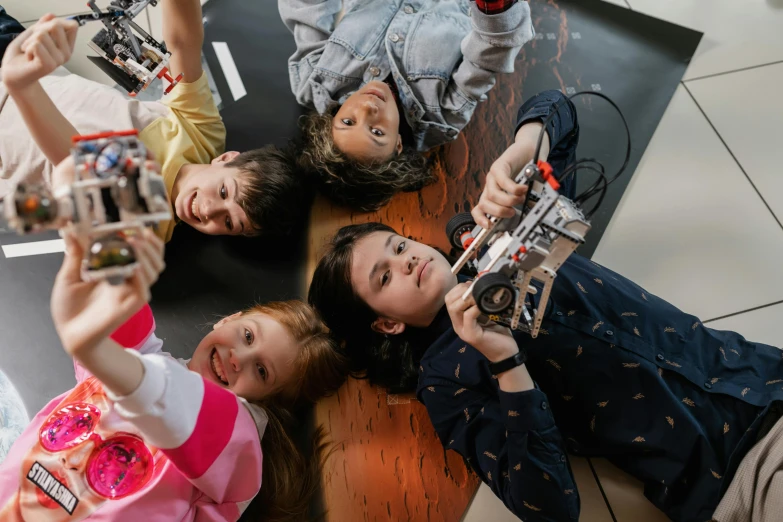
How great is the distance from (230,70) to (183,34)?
1.33ft

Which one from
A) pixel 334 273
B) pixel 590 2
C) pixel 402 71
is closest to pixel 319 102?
pixel 402 71

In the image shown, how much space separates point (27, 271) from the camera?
1.59 m

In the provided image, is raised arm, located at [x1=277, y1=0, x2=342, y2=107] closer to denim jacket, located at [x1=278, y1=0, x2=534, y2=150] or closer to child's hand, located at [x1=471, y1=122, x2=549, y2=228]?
denim jacket, located at [x1=278, y1=0, x2=534, y2=150]

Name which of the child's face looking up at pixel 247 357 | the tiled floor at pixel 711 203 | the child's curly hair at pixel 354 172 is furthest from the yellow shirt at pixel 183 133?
the tiled floor at pixel 711 203

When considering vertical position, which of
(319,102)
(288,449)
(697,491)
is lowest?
(288,449)

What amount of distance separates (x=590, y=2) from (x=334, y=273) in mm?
1407

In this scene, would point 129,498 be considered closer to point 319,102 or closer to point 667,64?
point 319,102

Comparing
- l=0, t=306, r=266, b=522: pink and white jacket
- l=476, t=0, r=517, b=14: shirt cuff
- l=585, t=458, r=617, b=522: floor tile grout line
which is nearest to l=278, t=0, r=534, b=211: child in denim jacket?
l=476, t=0, r=517, b=14: shirt cuff

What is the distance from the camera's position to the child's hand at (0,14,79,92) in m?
0.95

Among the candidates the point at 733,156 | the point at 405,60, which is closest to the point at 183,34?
the point at 405,60

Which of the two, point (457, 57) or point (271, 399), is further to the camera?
point (457, 57)

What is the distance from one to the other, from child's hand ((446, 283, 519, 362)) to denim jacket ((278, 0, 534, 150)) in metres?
0.81

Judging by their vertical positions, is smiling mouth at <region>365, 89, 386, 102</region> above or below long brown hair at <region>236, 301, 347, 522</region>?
above

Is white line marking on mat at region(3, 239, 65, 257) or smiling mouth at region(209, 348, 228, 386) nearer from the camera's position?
smiling mouth at region(209, 348, 228, 386)
